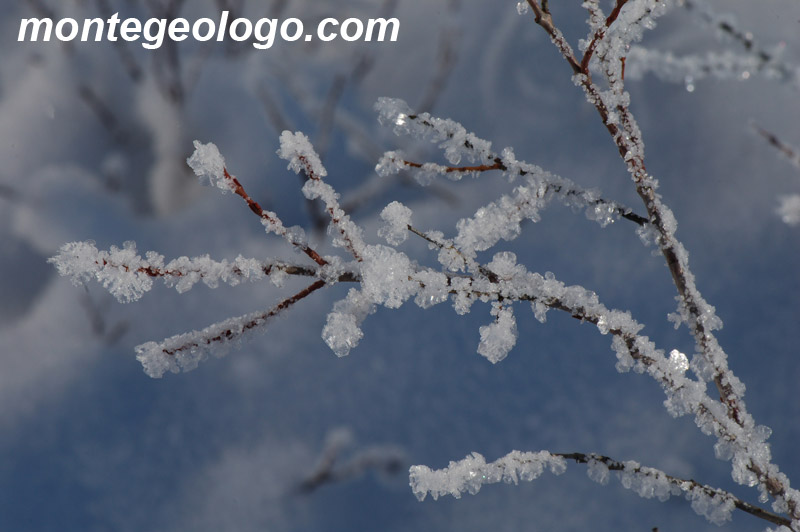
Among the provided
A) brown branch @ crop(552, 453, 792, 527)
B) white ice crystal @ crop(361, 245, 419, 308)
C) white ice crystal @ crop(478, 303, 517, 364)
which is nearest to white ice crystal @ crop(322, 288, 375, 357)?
white ice crystal @ crop(361, 245, 419, 308)

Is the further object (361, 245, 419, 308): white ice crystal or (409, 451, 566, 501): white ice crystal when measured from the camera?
(409, 451, 566, 501): white ice crystal

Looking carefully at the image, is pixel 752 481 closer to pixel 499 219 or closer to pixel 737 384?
pixel 737 384

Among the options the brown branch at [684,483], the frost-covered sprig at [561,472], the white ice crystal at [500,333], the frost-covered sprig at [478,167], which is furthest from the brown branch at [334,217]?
the brown branch at [684,483]

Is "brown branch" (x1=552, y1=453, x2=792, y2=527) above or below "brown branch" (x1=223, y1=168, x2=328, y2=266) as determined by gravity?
below

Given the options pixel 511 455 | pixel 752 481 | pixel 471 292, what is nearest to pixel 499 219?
pixel 471 292

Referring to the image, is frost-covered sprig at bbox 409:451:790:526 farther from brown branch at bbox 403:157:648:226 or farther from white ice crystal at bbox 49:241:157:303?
white ice crystal at bbox 49:241:157:303
